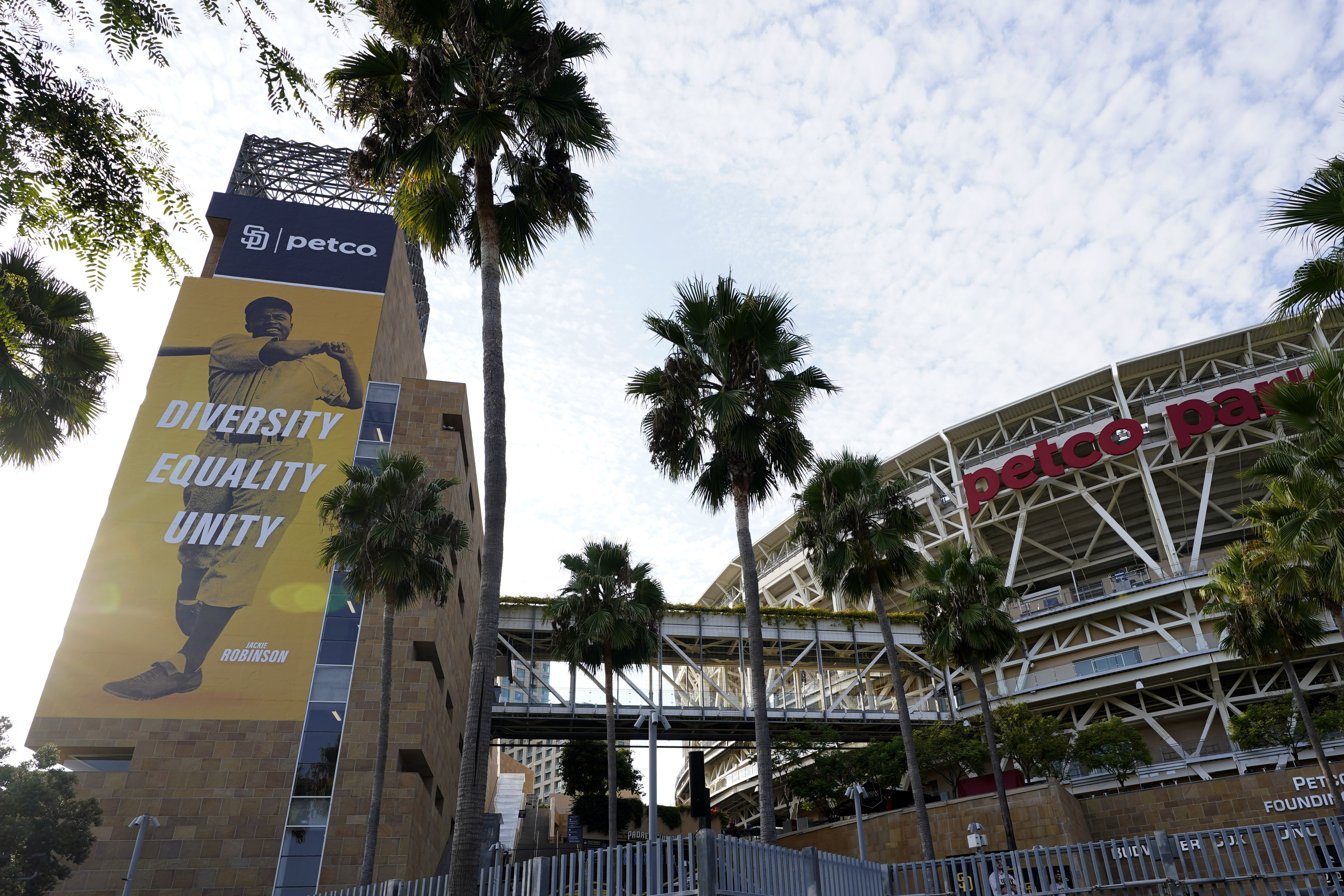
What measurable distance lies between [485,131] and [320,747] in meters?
26.3

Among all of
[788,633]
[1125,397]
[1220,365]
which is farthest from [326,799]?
[1220,365]

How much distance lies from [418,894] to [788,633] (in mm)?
42963

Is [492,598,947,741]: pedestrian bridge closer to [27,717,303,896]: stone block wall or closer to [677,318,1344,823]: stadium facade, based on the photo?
[677,318,1344,823]: stadium facade

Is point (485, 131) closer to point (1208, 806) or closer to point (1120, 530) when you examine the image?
point (1208, 806)

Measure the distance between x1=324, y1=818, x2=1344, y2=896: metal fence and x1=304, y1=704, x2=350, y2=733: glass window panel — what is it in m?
18.4

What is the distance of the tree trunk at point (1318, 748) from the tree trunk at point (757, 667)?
18.3 metres

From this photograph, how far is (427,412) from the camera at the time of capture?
40344mm

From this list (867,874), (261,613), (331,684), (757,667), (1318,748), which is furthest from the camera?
(261,613)

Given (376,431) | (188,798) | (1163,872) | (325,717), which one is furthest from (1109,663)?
(188,798)

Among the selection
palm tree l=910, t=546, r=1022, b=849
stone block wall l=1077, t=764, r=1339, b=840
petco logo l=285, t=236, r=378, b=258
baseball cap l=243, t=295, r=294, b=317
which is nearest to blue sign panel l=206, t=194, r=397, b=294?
petco logo l=285, t=236, r=378, b=258

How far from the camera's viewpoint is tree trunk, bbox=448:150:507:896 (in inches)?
438

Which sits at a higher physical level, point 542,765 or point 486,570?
point 542,765

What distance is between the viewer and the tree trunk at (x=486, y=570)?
1113 centimetres

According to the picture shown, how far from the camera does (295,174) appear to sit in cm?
5162
